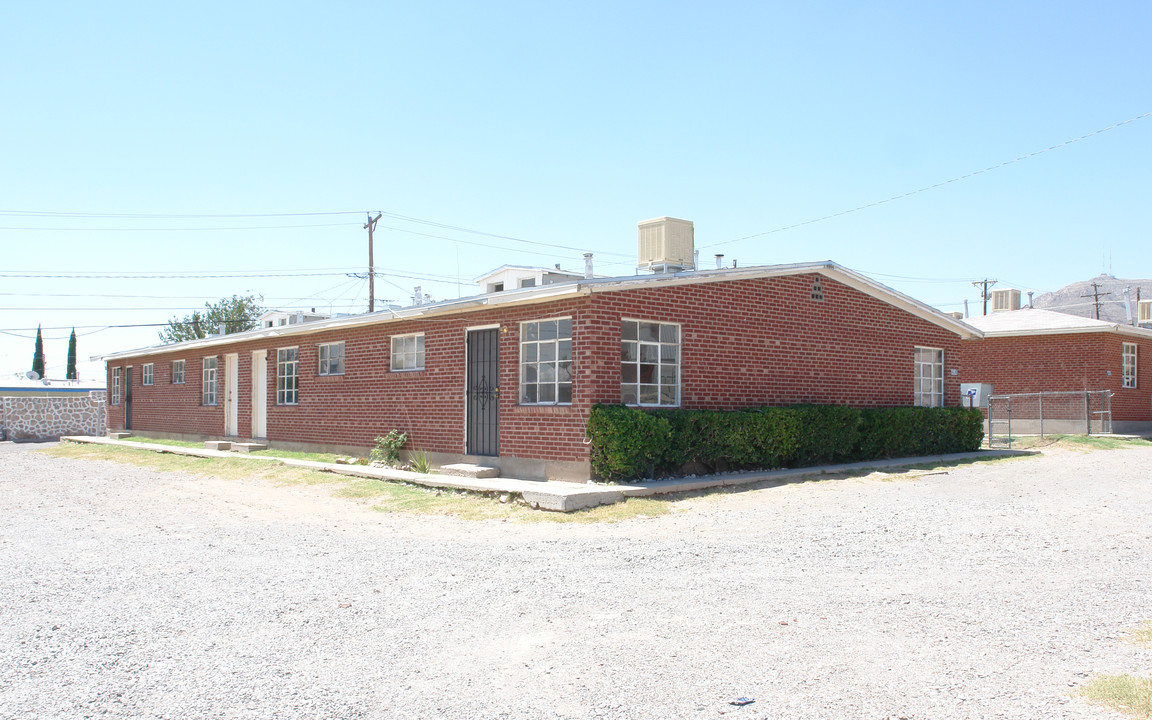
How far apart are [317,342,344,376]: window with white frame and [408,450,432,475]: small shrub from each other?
383 cm

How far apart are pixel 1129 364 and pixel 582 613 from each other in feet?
90.0

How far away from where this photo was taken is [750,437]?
1349 centimetres

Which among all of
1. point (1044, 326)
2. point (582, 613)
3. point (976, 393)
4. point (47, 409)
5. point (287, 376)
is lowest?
point (582, 613)

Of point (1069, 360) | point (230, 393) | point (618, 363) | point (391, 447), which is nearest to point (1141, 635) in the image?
point (618, 363)

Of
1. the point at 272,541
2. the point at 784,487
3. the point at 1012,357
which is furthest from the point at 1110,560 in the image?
the point at 1012,357

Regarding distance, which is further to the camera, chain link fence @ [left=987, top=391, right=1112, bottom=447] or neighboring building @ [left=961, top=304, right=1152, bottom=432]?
neighboring building @ [left=961, top=304, right=1152, bottom=432]

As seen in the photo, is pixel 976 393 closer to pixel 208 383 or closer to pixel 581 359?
pixel 581 359

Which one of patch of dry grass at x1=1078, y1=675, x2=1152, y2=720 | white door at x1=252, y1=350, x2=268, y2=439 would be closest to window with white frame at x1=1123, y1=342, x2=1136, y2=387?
white door at x1=252, y1=350, x2=268, y2=439

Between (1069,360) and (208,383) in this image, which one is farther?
(1069,360)

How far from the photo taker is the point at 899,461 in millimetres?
16250

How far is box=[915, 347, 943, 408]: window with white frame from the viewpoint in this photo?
61.8ft

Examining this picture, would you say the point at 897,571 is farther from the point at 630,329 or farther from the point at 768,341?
the point at 768,341

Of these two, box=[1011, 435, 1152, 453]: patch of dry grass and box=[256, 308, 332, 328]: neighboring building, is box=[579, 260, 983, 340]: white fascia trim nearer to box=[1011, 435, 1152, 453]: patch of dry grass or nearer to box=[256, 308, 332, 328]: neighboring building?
box=[1011, 435, 1152, 453]: patch of dry grass

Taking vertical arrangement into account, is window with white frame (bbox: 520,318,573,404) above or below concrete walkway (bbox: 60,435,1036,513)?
above
